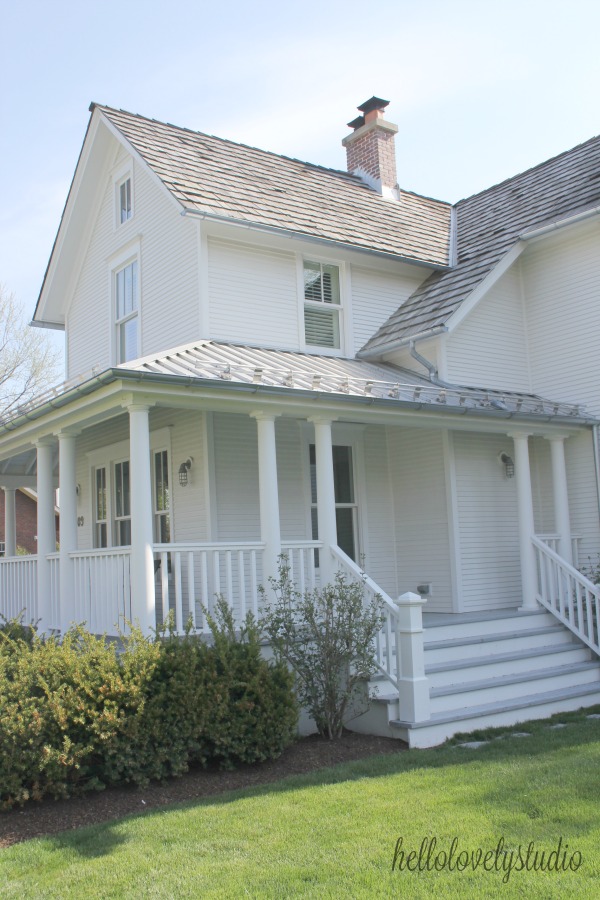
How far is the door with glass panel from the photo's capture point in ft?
39.6

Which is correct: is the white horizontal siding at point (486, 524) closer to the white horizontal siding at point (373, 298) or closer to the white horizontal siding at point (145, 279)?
the white horizontal siding at point (373, 298)

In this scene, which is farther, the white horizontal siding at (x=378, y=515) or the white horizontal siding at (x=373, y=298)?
the white horizontal siding at (x=373, y=298)

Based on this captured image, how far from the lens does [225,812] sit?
6.27m

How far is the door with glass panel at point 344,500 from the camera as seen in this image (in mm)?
12070

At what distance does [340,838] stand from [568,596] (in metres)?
6.24

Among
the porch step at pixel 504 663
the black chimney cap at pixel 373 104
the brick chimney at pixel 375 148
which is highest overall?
the black chimney cap at pixel 373 104

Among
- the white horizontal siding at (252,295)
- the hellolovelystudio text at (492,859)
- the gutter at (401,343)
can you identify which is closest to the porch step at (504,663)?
the hellolovelystudio text at (492,859)

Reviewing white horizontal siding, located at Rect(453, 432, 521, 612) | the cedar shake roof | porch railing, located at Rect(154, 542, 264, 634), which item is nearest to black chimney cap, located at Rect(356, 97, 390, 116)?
the cedar shake roof

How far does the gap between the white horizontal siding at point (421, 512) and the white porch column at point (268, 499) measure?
11.6ft

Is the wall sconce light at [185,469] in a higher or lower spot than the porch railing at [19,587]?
higher

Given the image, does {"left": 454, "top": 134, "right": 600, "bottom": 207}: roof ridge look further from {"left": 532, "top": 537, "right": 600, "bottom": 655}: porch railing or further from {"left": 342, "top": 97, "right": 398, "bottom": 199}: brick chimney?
{"left": 532, "top": 537, "right": 600, "bottom": 655}: porch railing

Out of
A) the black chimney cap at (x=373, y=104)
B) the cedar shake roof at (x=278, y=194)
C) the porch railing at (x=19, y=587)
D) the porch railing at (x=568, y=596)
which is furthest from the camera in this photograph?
the black chimney cap at (x=373, y=104)

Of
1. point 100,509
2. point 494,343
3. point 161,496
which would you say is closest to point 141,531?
point 161,496

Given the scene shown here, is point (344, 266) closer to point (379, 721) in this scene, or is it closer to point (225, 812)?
point (379, 721)
